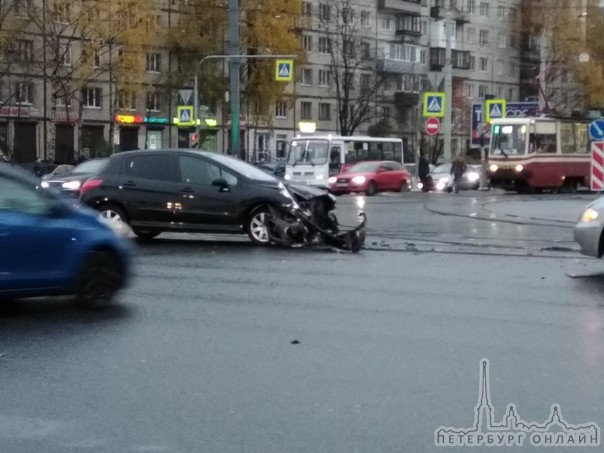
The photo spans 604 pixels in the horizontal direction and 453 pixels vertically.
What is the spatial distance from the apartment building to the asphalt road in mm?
34351

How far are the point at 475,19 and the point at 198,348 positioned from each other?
93.1 m

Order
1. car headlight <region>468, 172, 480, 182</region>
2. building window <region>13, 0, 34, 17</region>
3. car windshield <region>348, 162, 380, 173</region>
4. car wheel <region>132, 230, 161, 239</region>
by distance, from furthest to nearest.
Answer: car headlight <region>468, 172, 480, 182</region>, building window <region>13, 0, 34, 17</region>, car windshield <region>348, 162, 380, 173</region>, car wheel <region>132, 230, 161, 239</region>

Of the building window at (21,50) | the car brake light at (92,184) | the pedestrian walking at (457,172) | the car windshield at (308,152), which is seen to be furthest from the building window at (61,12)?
the car brake light at (92,184)

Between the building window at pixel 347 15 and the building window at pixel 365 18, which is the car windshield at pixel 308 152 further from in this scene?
the building window at pixel 365 18

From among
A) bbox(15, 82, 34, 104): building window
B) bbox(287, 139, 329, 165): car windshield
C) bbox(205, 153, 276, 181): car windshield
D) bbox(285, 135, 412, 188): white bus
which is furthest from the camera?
bbox(15, 82, 34, 104): building window

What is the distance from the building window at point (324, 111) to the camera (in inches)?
3462

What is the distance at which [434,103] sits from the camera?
160ft

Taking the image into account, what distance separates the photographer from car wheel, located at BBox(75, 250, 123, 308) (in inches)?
472

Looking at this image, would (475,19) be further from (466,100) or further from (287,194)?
(287,194)

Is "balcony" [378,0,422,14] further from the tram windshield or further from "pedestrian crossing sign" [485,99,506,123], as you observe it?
the tram windshield

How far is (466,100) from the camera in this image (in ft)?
322

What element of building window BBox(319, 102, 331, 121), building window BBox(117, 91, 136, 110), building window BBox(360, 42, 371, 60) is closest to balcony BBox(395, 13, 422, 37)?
building window BBox(360, 42, 371, 60)

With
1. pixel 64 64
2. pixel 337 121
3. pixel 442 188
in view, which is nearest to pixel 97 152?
pixel 64 64

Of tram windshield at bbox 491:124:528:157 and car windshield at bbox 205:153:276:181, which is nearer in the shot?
car windshield at bbox 205:153:276:181
